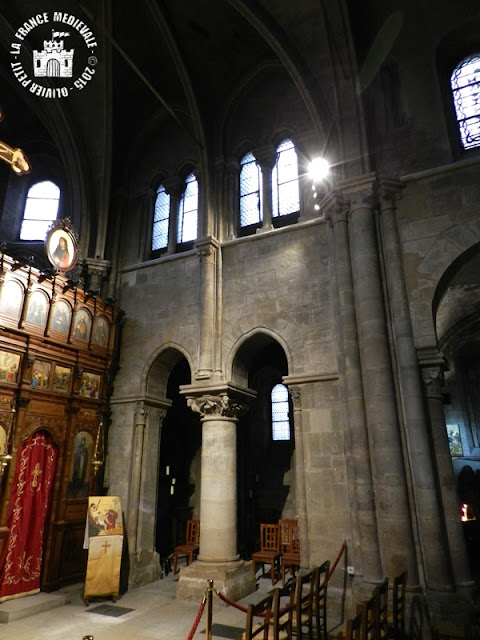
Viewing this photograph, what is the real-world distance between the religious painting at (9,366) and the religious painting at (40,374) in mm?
358

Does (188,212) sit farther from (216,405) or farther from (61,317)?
(216,405)

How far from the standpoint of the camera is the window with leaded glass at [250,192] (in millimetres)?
11547

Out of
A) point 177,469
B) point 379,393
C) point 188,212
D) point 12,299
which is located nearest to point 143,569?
point 177,469

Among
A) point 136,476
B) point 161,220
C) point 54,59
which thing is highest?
point 54,59

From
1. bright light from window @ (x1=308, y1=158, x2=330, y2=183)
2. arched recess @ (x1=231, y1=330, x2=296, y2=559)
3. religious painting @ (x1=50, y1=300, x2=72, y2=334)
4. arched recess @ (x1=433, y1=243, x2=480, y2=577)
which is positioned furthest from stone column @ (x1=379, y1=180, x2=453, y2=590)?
religious painting @ (x1=50, y1=300, x2=72, y2=334)

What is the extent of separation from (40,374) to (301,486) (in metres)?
5.63

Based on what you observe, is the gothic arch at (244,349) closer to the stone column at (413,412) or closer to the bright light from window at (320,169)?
the stone column at (413,412)

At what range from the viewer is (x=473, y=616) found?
4.35 m

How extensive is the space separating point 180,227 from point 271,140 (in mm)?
3261

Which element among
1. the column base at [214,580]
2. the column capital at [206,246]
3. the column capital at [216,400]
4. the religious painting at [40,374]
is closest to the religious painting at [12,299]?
the religious painting at [40,374]

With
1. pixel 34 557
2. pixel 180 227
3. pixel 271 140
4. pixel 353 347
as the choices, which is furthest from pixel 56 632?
pixel 271 140

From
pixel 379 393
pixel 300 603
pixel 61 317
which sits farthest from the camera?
pixel 61 317

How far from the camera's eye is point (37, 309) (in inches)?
372

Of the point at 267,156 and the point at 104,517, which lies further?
the point at 267,156
